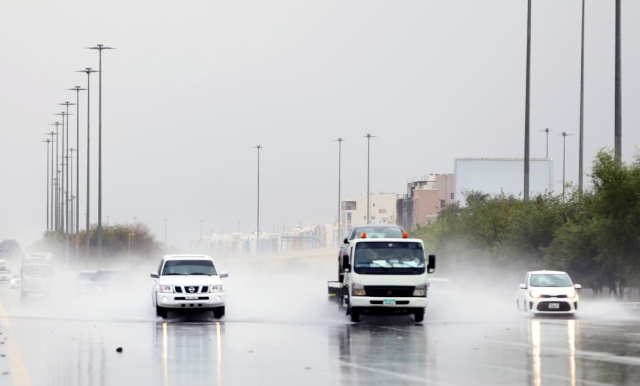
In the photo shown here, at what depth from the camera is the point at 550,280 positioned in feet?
140

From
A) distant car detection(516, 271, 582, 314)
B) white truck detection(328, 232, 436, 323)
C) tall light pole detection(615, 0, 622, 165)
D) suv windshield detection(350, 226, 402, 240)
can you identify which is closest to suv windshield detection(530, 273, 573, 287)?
distant car detection(516, 271, 582, 314)

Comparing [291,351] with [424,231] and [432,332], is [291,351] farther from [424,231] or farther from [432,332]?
[424,231]

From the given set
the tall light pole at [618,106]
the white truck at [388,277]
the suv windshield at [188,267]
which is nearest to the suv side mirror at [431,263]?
the white truck at [388,277]

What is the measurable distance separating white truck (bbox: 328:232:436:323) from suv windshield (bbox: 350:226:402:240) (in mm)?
3523

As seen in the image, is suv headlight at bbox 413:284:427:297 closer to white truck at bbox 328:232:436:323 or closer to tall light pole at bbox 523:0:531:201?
white truck at bbox 328:232:436:323

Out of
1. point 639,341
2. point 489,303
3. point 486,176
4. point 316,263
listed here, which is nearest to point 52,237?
point 316,263

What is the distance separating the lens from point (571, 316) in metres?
41.3

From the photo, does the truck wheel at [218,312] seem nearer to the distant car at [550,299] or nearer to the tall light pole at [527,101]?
the distant car at [550,299]

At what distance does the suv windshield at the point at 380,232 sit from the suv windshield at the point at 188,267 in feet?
14.8

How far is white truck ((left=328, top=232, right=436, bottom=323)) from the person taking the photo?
115ft

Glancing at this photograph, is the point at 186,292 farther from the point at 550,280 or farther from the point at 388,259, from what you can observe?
the point at 550,280

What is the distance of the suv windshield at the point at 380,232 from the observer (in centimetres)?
3954

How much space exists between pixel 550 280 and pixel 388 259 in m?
9.05

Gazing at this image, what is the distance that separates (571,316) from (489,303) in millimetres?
9028
